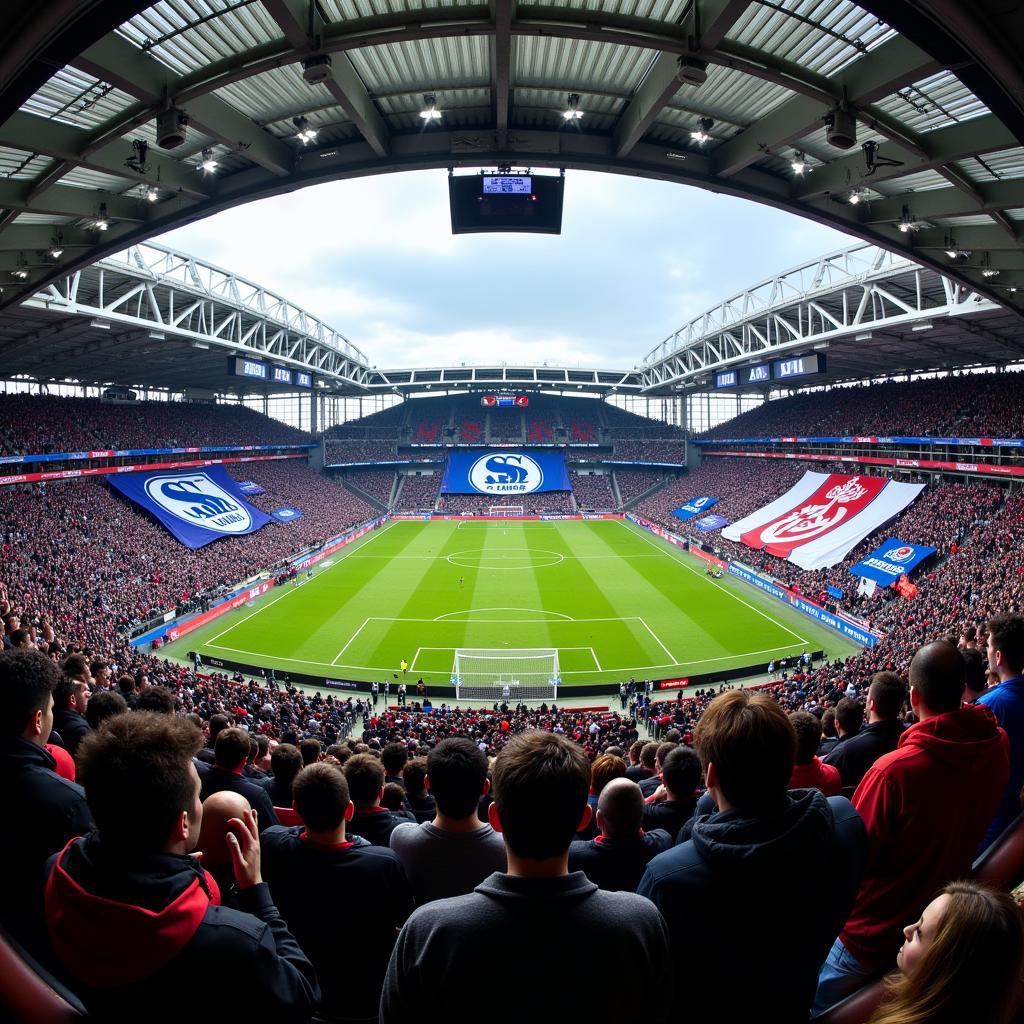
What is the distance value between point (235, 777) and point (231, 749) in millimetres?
230

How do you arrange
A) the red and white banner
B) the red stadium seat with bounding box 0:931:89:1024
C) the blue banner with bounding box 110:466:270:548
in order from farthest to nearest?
the blue banner with bounding box 110:466:270:548 → the red and white banner → the red stadium seat with bounding box 0:931:89:1024

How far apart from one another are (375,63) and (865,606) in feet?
95.4

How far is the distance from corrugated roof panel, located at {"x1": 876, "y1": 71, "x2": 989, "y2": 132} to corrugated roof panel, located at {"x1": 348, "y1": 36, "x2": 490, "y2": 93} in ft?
19.2

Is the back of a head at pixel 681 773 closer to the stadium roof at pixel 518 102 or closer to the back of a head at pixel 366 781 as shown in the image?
the back of a head at pixel 366 781

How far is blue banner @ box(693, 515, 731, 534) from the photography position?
1984 inches

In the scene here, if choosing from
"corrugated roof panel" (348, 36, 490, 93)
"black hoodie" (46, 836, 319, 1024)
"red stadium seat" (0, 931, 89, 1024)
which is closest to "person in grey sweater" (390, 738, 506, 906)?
"black hoodie" (46, 836, 319, 1024)

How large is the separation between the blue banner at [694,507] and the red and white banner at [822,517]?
760 cm

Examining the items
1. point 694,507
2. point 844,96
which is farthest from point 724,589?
point 844,96

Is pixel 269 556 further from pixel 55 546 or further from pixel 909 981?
pixel 909 981

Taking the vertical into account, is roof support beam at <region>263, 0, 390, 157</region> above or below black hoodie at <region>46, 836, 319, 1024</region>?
above

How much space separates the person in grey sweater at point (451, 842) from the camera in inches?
130

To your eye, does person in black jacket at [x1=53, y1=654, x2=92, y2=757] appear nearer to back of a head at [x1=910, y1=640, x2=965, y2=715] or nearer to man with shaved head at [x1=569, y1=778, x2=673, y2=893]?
man with shaved head at [x1=569, y1=778, x2=673, y2=893]

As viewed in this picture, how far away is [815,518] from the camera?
41469mm

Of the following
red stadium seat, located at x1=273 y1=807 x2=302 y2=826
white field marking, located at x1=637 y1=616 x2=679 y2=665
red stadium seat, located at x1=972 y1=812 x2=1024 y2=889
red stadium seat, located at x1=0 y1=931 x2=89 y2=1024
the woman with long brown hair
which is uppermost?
→ the woman with long brown hair
